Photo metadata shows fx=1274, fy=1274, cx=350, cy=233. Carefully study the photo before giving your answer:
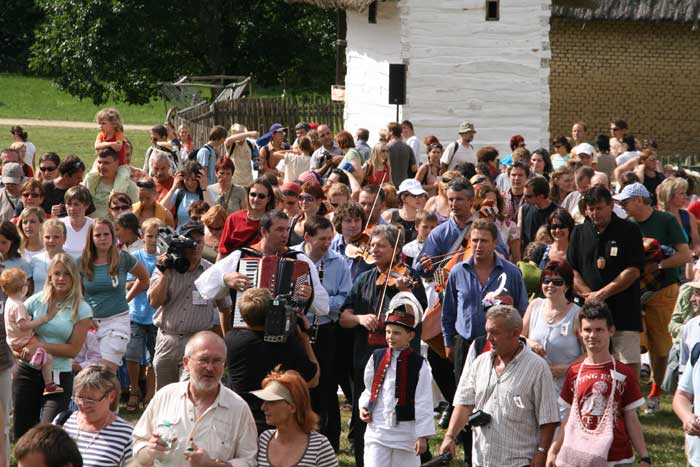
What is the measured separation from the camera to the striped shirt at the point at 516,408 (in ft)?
24.6

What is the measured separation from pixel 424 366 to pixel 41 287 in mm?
3813


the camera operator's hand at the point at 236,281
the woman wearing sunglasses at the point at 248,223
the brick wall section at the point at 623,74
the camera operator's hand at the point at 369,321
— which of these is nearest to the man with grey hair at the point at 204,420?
the camera operator's hand at the point at 236,281

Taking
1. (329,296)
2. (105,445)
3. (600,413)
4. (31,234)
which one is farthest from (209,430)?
(31,234)

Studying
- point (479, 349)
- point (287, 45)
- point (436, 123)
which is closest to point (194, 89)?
point (287, 45)

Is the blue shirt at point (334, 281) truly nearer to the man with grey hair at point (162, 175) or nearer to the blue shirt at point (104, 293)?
the blue shirt at point (104, 293)

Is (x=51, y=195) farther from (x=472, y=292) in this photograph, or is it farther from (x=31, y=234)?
(x=472, y=292)

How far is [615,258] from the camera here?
9867mm

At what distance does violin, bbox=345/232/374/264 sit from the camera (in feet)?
32.5

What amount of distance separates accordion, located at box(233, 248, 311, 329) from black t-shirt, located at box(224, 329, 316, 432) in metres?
0.65

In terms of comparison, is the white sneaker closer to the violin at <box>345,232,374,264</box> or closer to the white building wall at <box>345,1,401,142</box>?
the violin at <box>345,232,374,264</box>

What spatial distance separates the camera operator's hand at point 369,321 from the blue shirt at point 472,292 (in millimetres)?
726

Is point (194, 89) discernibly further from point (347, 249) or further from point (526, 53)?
point (347, 249)

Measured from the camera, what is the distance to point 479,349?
8461 millimetres

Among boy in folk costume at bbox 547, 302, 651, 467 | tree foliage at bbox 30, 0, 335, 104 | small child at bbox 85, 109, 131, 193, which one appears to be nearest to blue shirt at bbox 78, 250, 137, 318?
small child at bbox 85, 109, 131, 193
